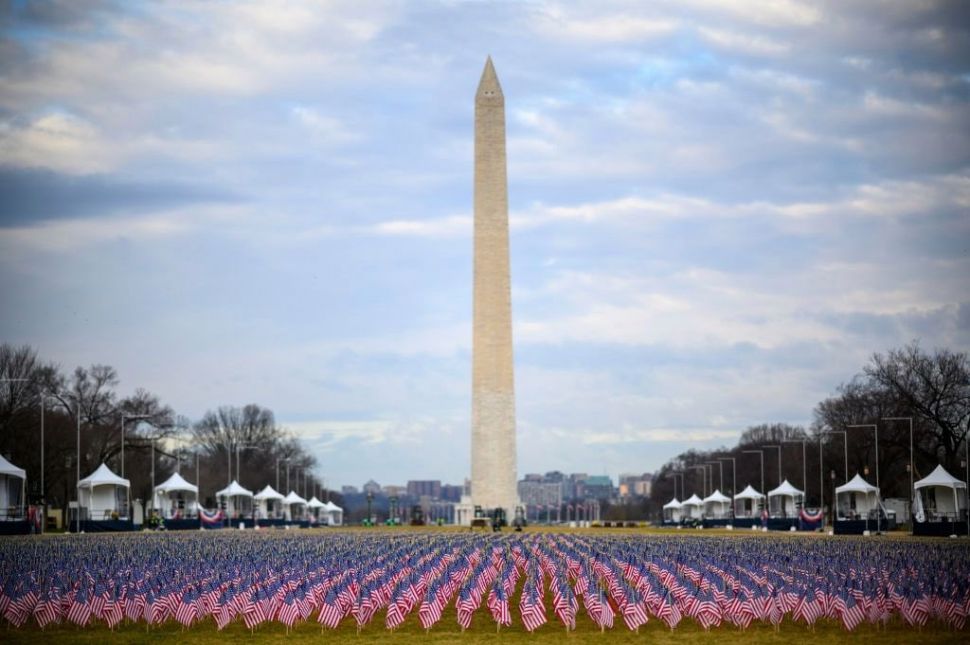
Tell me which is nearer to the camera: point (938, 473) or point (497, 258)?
point (938, 473)

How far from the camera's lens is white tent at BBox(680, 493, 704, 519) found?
9988 cm

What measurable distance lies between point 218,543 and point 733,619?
2398 centimetres

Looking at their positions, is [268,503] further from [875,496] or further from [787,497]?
[875,496]

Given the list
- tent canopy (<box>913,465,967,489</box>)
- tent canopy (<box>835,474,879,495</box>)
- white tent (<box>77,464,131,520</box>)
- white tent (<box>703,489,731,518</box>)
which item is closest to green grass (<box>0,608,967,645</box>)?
tent canopy (<box>913,465,967,489</box>)

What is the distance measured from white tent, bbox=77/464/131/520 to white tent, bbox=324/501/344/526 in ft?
128

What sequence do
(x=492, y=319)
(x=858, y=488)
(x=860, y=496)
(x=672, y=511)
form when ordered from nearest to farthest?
(x=858, y=488) → (x=860, y=496) → (x=492, y=319) → (x=672, y=511)

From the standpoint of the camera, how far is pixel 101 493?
6638cm

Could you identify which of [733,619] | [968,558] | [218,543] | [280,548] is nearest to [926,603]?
[733,619]

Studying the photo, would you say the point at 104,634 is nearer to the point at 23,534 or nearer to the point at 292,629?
the point at 292,629

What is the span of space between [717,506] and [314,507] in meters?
30.7

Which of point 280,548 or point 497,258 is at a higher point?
point 497,258

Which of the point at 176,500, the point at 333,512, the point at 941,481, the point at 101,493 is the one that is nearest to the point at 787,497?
the point at 941,481

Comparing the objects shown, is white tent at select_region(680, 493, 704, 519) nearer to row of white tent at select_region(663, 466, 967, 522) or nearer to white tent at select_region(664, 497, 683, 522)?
white tent at select_region(664, 497, 683, 522)

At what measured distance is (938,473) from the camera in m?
59.7
